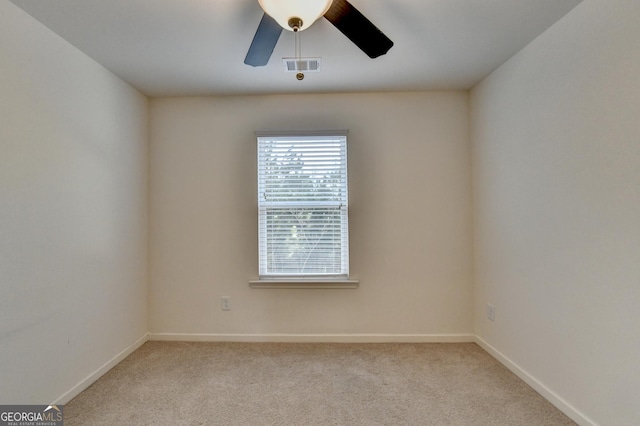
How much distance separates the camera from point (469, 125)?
9.16ft

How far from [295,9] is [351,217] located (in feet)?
6.09

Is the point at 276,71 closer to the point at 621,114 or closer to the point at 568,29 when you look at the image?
the point at 568,29

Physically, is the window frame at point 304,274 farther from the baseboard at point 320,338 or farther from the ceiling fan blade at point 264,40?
the ceiling fan blade at point 264,40

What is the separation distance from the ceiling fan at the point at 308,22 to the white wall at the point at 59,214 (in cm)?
130

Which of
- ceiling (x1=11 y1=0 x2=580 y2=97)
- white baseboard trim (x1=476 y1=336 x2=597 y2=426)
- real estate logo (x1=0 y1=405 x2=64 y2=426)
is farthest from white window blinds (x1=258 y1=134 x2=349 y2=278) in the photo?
real estate logo (x1=0 y1=405 x2=64 y2=426)

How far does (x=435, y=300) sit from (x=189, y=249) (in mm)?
2442

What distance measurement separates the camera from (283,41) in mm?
A: 1974

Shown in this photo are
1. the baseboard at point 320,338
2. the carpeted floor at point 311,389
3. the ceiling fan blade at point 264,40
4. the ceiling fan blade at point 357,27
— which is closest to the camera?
the ceiling fan blade at point 357,27

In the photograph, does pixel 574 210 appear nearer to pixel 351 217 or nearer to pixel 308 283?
pixel 351 217

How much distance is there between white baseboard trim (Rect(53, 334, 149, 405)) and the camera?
1.89m

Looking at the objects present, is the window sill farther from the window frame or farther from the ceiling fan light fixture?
the ceiling fan light fixture

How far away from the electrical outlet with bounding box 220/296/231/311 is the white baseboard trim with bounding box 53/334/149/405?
80cm

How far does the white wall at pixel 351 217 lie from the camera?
110 inches

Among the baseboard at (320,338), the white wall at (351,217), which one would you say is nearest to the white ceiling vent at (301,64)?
the white wall at (351,217)
